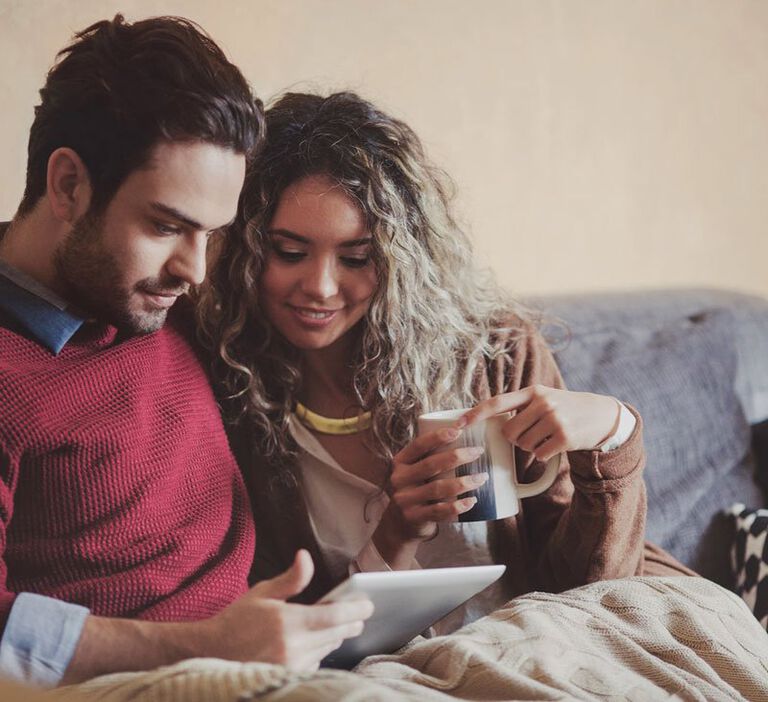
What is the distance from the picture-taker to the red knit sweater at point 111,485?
1.11 meters

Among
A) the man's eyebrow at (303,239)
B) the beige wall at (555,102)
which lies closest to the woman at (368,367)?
the man's eyebrow at (303,239)

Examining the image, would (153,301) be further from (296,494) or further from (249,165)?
(296,494)

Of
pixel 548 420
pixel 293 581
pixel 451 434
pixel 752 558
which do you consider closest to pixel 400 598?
pixel 293 581

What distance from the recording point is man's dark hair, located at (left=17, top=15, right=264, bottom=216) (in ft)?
3.72

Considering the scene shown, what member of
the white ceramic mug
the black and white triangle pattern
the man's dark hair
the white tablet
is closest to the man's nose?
the man's dark hair

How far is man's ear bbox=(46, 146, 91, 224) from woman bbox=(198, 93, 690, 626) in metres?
0.29

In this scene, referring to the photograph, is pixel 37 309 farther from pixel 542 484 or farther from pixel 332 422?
pixel 542 484

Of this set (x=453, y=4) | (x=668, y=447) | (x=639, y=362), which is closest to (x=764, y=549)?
(x=668, y=447)

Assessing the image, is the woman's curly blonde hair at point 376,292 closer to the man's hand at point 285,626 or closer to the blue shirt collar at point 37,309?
the blue shirt collar at point 37,309

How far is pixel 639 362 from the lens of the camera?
180 centimetres

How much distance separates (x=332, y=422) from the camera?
1495 mm

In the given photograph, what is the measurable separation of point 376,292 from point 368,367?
0.43 ft

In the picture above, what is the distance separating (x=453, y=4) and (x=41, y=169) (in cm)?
108

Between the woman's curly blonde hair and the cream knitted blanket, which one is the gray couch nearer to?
the woman's curly blonde hair
